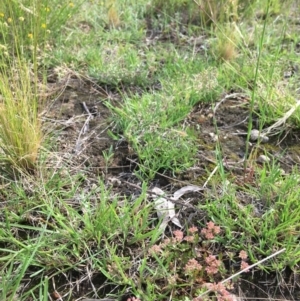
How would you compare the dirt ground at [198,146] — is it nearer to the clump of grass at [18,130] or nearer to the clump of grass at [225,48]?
the clump of grass at [18,130]

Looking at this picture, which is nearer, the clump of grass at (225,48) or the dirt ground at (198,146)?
the dirt ground at (198,146)

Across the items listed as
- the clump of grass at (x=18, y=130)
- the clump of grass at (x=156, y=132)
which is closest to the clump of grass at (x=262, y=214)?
the clump of grass at (x=156, y=132)

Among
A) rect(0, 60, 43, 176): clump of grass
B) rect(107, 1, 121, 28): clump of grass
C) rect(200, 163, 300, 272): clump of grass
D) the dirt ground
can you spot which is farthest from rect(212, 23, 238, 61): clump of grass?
rect(0, 60, 43, 176): clump of grass

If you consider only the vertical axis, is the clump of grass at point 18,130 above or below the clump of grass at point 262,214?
above

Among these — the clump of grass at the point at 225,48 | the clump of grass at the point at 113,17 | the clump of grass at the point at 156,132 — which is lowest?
the clump of grass at the point at 156,132

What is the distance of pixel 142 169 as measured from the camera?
160 cm

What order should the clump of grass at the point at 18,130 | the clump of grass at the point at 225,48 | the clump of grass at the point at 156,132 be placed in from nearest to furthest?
the clump of grass at the point at 18,130 < the clump of grass at the point at 156,132 < the clump of grass at the point at 225,48

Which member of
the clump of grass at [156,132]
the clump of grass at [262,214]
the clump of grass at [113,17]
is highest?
the clump of grass at [113,17]

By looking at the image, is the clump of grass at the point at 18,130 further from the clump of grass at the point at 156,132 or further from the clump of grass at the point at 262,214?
the clump of grass at the point at 262,214

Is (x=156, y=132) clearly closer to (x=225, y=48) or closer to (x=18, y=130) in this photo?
(x=18, y=130)

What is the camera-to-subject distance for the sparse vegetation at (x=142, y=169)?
1269mm

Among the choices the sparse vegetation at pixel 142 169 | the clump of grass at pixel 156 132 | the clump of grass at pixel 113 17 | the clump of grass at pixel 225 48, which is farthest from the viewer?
the clump of grass at pixel 113 17

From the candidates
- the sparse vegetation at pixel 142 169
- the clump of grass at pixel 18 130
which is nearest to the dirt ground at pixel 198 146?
the sparse vegetation at pixel 142 169

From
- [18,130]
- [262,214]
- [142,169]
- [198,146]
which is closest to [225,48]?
[198,146]
